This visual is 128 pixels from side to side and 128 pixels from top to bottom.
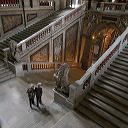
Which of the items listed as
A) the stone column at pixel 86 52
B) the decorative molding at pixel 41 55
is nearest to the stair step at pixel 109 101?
the decorative molding at pixel 41 55

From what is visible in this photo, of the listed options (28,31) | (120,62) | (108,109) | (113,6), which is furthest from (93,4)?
(108,109)

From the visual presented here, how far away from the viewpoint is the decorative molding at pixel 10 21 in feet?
35.0

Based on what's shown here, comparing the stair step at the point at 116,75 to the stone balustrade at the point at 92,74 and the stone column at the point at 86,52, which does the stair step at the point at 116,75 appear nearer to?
the stone balustrade at the point at 92,74

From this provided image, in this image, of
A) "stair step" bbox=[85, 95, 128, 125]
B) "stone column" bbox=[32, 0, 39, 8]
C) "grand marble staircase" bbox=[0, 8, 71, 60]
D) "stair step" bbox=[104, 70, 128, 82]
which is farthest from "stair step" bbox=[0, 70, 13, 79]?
"stone column" bbox=[32, 0, 39, 8]

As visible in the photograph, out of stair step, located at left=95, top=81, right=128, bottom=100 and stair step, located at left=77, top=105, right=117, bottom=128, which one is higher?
stair step, located at left=95, top=81, right=128, bottom=100

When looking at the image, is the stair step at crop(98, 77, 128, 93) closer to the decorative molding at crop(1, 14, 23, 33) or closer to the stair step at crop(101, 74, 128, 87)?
the stair step at crop(101, 74, 128, 87)

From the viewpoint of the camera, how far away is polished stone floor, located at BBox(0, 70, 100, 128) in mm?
5570

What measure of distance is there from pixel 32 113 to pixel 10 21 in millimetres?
7548

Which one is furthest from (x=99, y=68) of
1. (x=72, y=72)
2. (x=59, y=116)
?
(x=72, y=72)

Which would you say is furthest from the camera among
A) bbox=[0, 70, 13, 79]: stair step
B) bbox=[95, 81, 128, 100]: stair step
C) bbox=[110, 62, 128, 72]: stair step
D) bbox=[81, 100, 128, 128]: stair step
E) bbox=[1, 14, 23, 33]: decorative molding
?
bbox=[1, 14, 23, 33]: decorative molding

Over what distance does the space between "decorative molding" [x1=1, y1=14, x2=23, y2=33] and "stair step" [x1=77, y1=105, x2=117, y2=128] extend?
Result: 26.4ft

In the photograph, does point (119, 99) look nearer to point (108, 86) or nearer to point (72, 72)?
point (108, 86)

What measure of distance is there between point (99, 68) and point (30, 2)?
814cm

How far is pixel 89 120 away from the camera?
5777 mm
